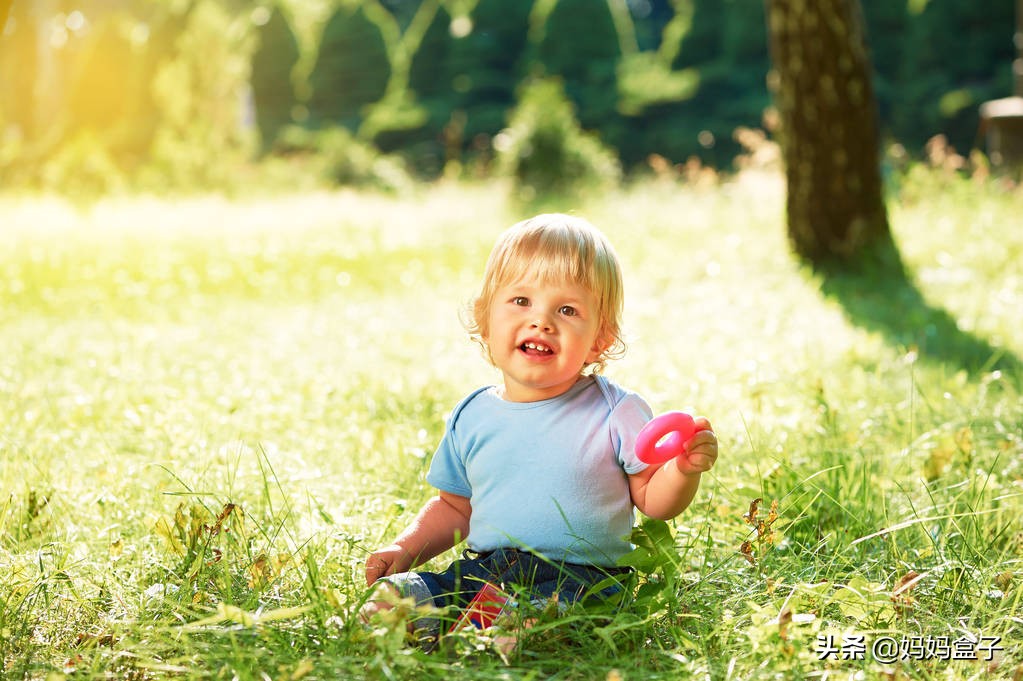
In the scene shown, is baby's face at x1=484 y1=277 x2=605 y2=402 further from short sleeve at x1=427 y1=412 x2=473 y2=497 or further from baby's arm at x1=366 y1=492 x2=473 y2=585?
baby's arm at x1=366 y1=492 x2=473 y2=585

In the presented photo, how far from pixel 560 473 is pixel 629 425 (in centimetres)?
18

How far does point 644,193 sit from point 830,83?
5.11 m

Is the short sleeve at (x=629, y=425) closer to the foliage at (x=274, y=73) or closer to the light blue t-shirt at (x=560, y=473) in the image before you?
the light blue t-shirt at (x=560, y=473)

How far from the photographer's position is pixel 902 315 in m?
5.89

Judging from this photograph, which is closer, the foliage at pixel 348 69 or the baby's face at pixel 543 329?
the baby's face at pixel 543 329

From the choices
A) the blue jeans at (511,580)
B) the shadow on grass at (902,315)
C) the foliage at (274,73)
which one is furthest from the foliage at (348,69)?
the blue jeans at (511,580)

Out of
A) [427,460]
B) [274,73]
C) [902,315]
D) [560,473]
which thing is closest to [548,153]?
[902,315]

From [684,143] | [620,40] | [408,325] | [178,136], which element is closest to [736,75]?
[684,143]

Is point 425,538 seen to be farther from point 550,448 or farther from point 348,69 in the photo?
point 348,69

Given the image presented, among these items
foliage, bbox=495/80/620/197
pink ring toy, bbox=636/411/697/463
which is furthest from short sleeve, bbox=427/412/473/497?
foliage, bbox=495/80/620/197

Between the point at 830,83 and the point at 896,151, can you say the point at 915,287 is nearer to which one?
the point at 830,83

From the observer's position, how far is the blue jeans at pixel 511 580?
217 cm

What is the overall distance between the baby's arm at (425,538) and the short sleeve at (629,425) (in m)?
0.41

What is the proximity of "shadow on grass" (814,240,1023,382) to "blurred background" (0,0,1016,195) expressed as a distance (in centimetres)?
540
